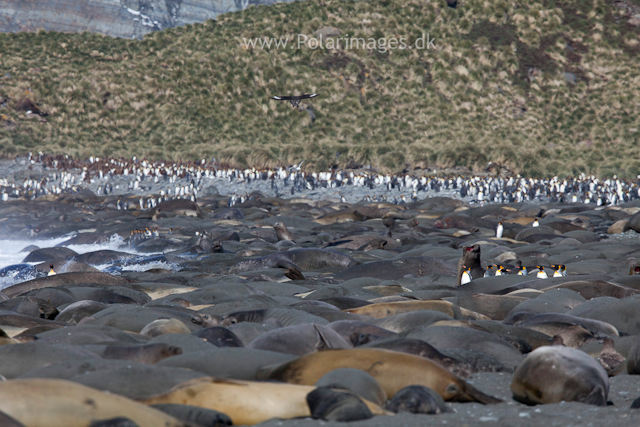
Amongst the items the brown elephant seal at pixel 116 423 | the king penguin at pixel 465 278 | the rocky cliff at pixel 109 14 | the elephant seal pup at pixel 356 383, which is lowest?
the king penguin at pixel 465 278

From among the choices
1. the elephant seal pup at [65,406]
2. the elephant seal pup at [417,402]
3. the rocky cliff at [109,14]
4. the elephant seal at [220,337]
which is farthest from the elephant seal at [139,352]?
the rocky cliff at [109,14]

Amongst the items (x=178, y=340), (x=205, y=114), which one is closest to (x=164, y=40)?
(x=205, y=114)

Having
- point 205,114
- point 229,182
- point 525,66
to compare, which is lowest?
point 229,182

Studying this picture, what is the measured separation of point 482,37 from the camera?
4512 centimetres

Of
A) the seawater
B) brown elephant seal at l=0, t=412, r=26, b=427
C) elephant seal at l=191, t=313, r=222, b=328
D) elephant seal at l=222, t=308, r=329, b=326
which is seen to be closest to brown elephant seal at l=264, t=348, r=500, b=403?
brown elephant seal at l=0, t=412, r=26, b=427

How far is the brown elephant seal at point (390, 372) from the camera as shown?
9.20 feet

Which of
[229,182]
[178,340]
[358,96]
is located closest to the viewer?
[178,340]

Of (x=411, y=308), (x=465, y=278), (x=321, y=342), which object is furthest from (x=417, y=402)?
(x=465, y=278)

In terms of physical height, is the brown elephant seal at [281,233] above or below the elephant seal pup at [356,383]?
below

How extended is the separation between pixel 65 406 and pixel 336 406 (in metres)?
0.98

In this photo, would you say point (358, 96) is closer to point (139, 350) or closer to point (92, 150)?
point (92, 150)

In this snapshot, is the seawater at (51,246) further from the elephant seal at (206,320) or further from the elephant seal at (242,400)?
the elephant seal at (242,400)

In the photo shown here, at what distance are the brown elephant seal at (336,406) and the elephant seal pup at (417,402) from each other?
0.20 meters

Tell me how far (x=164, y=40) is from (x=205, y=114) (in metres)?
14.7
